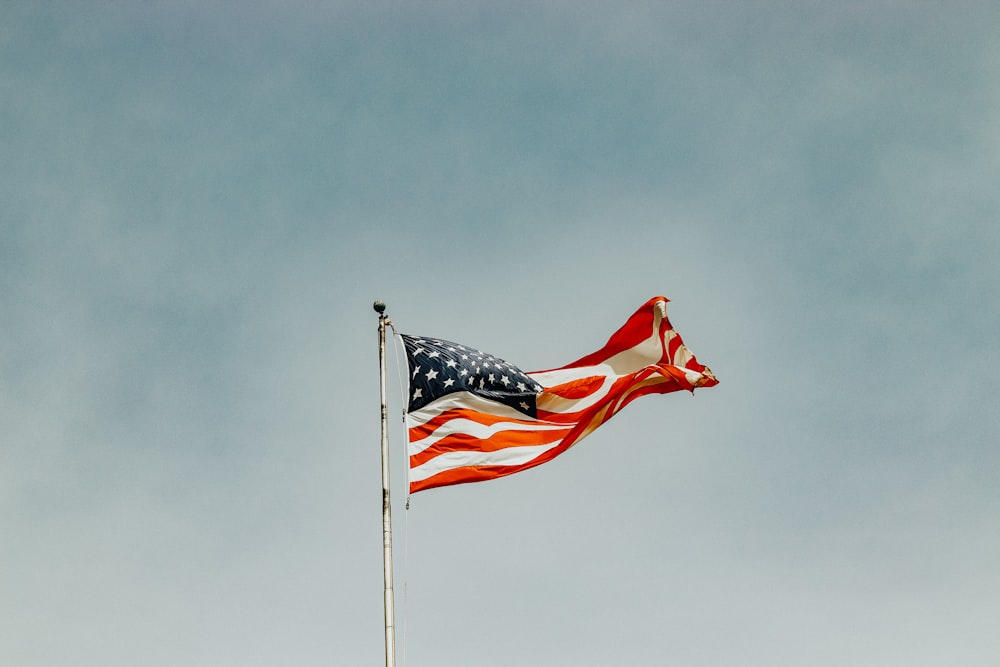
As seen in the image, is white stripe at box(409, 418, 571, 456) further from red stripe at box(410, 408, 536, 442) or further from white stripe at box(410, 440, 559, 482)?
white stripe at box(410, 440, 559, 482)

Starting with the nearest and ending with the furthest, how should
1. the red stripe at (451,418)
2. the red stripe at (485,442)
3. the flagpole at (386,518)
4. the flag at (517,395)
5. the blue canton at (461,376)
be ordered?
the flagpole at (386,518) → the red stripe at (485,442) → the red stripe at (451,418) → the flag at (517,395) → the blue canton at (461,376)

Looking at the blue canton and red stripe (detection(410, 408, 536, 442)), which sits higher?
the blue canton

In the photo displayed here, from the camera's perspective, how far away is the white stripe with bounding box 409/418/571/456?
23533 millimetres

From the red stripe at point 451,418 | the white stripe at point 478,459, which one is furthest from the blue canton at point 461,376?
the white stripe at point 478,459

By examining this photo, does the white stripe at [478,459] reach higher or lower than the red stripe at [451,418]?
lower

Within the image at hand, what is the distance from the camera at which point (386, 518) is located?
21094 millimetres

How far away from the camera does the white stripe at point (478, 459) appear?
23.1 m

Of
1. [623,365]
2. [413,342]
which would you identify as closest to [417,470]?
[413,342]

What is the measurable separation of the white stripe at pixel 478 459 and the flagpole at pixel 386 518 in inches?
50.9

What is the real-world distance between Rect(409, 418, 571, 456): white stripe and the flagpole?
1.42m

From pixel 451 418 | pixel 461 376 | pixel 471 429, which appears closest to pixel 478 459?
pixel 471 429

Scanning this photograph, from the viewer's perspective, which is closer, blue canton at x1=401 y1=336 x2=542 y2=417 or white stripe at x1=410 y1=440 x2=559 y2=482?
white stripe at x1=410 y1=440 x2=559 y2=482

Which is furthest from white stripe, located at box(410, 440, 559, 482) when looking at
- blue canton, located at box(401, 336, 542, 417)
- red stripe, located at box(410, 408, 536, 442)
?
blue canton, located at box(401, 336, 542, 417)

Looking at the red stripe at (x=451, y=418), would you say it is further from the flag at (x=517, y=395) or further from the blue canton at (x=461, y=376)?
the blue canton at (x=461, y=376)
